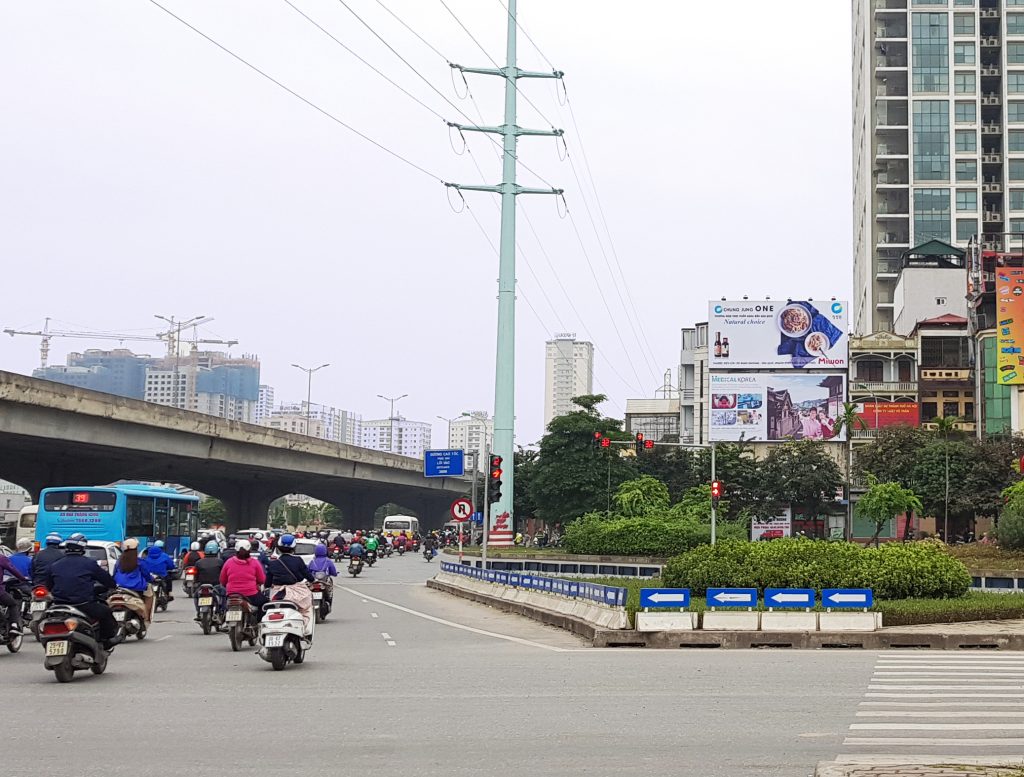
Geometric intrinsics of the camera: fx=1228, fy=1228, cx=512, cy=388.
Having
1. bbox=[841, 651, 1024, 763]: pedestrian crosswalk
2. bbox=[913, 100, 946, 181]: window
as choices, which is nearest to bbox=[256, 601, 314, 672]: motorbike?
bbox=[841, 651, 1024, 763]: pedestrian crosswalk

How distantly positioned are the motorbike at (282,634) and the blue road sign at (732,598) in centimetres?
770

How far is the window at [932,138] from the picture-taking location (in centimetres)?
10919

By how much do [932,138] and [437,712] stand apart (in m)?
108

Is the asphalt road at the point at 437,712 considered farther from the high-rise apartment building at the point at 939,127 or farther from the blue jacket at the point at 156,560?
the high-rise apartment building at the point at 939,127

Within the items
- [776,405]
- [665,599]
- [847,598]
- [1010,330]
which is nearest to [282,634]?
[665,599]

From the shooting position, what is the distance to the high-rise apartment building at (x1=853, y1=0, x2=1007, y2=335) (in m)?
108

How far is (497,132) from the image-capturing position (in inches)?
2096

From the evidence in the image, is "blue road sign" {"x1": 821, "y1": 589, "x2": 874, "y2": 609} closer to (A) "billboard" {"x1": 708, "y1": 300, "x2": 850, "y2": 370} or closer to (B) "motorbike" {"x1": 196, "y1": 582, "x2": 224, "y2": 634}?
(B) "motorbike" {"x1": 196, "y1": 582, "x2": 224, "y2": 634}

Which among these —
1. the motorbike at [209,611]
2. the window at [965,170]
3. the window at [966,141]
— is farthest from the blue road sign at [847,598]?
the window at [966,141]

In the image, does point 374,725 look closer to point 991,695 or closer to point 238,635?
point 991,695

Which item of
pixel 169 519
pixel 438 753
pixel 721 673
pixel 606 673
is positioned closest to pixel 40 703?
Result: pixel 438 753

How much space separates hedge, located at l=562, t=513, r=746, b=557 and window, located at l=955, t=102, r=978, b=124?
67.4 metres

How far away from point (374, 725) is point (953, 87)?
11108cm

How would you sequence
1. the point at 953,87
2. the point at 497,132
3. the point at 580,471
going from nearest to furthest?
the point at 497,132, the point at 580,471, the point at 953,87
